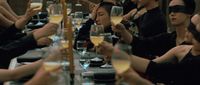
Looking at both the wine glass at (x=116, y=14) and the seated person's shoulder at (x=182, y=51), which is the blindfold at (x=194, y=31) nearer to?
the seated person's shoulder at (x=182, y=51)

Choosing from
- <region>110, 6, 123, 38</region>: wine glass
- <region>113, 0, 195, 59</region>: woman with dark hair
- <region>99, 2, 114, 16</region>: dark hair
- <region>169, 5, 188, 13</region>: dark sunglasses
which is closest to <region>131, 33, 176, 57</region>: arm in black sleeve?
<region>113, 0, 195, 59</region>: woman with dark hair

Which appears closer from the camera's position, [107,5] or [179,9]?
[179,9]

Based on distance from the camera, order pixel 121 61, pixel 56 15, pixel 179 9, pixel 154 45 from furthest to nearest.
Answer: pixel 154 45, pixel 179 9, pixel 56 15, pixel 121 61

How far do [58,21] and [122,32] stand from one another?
53 cm

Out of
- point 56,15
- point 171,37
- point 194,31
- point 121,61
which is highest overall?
point 121,61

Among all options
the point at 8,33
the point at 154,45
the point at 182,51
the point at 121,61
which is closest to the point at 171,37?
the point at 154,45

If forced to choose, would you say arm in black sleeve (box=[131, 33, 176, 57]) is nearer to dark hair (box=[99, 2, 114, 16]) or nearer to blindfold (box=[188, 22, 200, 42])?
dark hair (box=[99, 2, 114, 16])

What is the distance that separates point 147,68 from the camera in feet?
10.0

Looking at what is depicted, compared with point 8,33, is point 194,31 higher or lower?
higher

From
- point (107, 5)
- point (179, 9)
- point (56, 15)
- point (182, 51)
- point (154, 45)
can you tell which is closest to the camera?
point (182, 51)

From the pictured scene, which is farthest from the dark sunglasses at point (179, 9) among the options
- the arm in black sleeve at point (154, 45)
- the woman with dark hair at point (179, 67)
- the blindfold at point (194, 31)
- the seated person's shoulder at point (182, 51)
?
the blindfold at point (194, 31)

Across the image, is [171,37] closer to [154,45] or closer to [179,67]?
[154,45]

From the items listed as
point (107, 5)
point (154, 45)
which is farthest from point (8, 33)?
point (154, 45)

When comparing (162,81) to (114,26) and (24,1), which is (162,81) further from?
(24,1)
